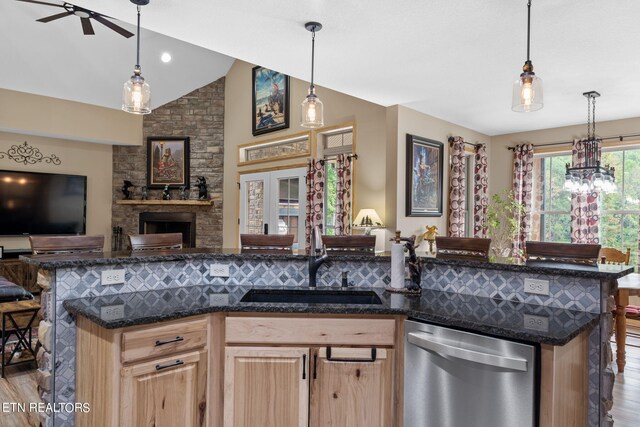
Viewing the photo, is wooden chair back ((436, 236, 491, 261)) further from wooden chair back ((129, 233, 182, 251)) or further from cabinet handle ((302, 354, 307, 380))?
wooden chair back ((129, 233, 182, 251))

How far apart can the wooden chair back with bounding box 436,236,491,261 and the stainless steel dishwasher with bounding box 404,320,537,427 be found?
748 millimetres

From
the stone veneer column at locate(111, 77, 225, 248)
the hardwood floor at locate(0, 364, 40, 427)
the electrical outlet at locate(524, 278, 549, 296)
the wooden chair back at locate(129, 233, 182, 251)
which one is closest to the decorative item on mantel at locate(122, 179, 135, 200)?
the stone veneer column at locate(111, 77, 225, 248)

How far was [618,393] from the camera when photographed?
121 inches

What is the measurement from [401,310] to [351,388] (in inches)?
16.7

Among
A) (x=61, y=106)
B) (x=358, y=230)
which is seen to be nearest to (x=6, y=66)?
(x=61, y=106)

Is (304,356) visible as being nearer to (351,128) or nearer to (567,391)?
(567,391)

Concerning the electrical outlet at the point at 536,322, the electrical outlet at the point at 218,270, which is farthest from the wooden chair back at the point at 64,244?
the electrical outlet at the point at 536,322

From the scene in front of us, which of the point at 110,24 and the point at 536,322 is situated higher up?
the point at 110,24

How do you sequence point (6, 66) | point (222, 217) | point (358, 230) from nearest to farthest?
point (358, 230)
point (6, 66)
point (222, 217)

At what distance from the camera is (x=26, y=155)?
21.6ft

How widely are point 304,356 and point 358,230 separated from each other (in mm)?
3578

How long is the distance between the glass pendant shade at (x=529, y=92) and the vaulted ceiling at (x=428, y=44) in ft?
2.12

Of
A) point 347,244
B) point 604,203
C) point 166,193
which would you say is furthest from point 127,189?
point 604,203

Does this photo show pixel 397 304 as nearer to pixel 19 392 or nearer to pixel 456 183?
pixel 19 392
